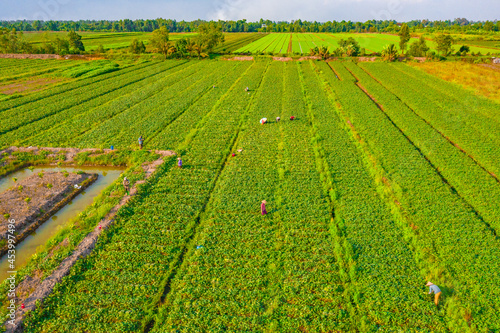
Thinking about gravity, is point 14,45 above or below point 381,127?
above

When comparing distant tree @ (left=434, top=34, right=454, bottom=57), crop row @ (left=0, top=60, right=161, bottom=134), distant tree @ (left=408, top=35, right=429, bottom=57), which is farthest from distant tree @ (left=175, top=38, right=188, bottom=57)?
distant tree @ (left=434, top=34, right=454, bottom=57)

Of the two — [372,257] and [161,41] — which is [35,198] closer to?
[372,257]

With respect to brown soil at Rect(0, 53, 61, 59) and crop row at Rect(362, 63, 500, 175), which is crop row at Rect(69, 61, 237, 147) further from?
brown soil at Rect(0, 53, 61, 59)

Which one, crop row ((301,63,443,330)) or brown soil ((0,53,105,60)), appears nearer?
crop row ((301,63,443,330))

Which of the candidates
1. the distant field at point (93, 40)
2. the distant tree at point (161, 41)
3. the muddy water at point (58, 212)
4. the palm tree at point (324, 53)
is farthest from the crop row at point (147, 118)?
the distant field at point (93, 40)

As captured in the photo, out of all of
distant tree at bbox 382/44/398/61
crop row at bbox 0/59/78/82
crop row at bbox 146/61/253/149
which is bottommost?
crop row at bbox 146/61/253/149

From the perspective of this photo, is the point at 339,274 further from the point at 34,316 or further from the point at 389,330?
the point at 34,316

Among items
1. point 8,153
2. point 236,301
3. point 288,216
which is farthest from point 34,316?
point 8,153

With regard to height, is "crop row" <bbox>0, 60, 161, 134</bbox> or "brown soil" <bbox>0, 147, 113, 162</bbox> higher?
"crop row" <bbox>0, 60, 161, 134</bbox>
